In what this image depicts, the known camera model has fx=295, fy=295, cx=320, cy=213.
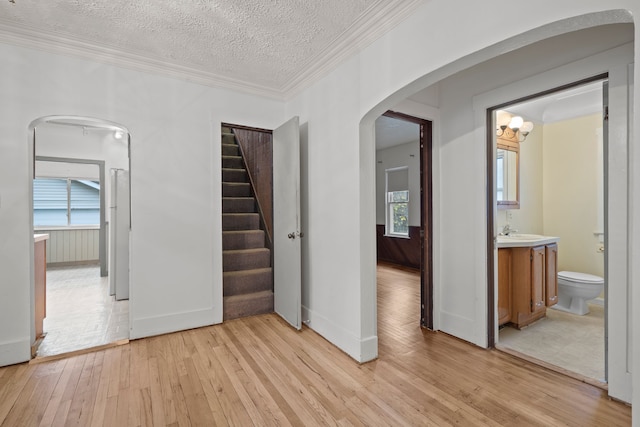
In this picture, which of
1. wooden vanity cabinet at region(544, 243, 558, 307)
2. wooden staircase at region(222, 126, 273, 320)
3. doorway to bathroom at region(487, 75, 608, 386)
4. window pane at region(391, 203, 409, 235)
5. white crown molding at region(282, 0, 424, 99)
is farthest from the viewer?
window pane at region(391, 203, 409, 235)

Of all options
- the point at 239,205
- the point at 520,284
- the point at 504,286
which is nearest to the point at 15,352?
the point at 239,205

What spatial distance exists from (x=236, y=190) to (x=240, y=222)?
2.39 feet

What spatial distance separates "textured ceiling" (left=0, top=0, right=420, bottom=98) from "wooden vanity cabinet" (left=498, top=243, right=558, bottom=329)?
245 centimetres

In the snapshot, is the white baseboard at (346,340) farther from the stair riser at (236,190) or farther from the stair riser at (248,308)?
the stair riser at (236,190)

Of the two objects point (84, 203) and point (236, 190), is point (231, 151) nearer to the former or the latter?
point (236, 190)

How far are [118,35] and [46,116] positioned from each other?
2.96 feet

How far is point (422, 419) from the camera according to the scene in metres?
1.68

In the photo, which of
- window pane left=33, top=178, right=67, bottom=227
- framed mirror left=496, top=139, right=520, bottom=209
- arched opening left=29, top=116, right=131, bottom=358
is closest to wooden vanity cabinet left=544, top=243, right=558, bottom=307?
framed mirror left=496, top=139, right=520, bottom=209

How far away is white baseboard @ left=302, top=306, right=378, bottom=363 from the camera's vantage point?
2342mm

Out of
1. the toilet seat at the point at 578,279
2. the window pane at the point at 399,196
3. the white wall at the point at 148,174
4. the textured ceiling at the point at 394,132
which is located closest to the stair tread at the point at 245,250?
the white wall at the point at 148,174

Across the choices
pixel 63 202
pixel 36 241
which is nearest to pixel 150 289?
pixel 36 241

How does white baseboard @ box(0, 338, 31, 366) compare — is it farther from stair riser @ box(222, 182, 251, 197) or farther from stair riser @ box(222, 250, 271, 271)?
stair riser @ box(222, 182, 251, 197)

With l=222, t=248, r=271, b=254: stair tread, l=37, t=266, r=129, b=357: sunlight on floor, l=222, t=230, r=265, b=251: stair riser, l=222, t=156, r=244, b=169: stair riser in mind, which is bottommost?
l=37, t=266, r=129, b=357: sunlight on floor

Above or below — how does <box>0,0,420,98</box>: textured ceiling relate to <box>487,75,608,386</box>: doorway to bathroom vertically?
above
